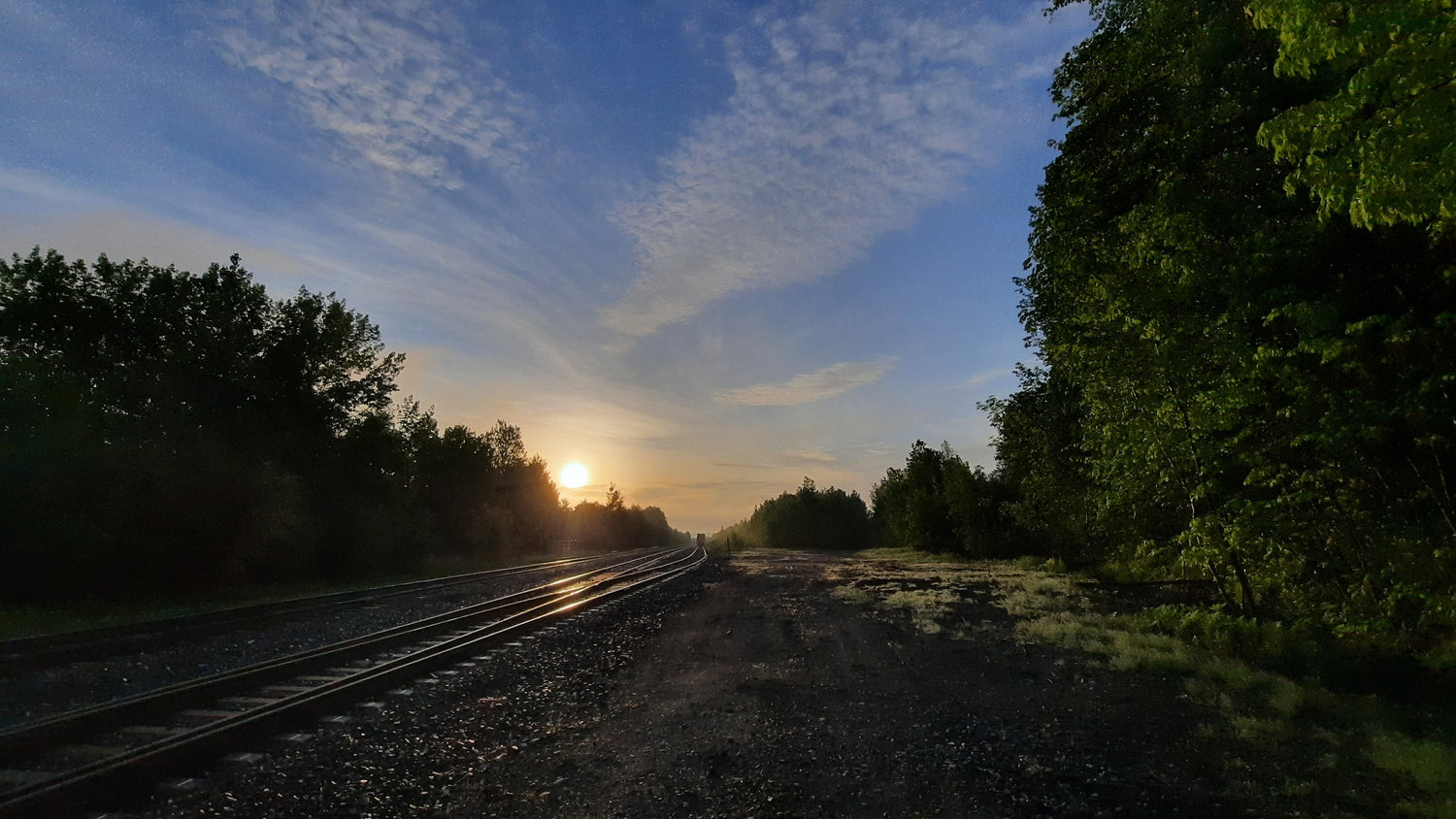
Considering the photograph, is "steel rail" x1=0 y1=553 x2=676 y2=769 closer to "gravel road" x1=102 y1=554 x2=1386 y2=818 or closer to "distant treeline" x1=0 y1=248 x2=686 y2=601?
"gravel road" x1=102 y1=554 x2=1386 y2=818

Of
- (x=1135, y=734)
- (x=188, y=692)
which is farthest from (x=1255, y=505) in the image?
(x=188, y=692)

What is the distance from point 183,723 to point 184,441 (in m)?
21.8

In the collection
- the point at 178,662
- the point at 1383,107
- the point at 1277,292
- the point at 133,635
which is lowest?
the point at 178,662

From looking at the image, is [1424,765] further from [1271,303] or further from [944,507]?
[944,507]

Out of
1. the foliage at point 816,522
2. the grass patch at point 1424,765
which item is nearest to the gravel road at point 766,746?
the grass patch at point 1424,765

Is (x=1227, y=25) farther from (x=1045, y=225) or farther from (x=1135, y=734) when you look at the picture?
(x=1135, y=734)

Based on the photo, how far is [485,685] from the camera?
31.0ft

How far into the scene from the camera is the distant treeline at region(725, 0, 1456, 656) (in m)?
5.80

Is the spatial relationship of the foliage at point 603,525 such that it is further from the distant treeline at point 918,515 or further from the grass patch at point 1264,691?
the grass patch at point 1264,691

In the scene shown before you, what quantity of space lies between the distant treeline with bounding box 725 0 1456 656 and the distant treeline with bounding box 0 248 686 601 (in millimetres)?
26270

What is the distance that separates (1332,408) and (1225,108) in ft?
16.6

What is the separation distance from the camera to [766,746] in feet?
22.0

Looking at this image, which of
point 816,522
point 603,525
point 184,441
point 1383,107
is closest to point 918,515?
point 816,522

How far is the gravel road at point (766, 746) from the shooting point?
17.5 feet
